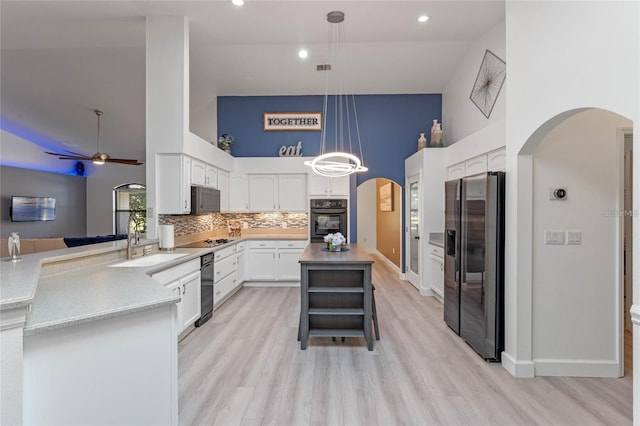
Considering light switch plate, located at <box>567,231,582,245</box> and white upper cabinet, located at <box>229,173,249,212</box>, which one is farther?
white upper cabinet, located at <box>229,173,249,212</box>

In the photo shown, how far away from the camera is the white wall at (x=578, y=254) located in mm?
2600

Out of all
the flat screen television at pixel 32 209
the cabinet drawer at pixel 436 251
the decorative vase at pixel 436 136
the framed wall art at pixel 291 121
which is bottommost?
the cabinet drawer at pixel 436 251

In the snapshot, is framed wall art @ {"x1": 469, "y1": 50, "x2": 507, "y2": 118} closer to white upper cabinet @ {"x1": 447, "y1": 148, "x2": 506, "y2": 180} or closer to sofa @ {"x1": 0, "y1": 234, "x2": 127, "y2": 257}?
white upper cabinet @ {"x1": 447, "y1": 148, "x2": 506, "y2": 180}

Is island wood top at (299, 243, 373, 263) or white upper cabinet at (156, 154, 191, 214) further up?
white upper cabinet at (156, 154, 191, 214)

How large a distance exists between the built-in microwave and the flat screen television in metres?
5.42

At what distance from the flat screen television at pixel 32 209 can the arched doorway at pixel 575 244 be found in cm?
952

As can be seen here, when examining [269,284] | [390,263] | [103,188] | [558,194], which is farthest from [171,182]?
[103,188]

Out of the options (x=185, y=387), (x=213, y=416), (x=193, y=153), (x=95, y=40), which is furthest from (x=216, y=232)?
(x=213, y=416)

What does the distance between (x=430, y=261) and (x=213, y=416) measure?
3.96 meters

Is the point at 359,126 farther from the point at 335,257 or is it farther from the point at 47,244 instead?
the point at 47,244

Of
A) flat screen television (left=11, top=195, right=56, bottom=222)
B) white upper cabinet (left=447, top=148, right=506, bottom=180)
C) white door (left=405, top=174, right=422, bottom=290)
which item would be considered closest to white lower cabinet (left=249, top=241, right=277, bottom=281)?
white door (left=405, top=174, right=422, bottom=290)

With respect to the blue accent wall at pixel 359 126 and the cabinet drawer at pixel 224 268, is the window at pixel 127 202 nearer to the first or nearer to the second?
the blue accent wall at pixel 359 126

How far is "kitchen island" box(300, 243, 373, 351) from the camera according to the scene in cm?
314

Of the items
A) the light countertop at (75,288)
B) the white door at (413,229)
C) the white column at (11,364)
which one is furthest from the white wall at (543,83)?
the white column at (11,364)
